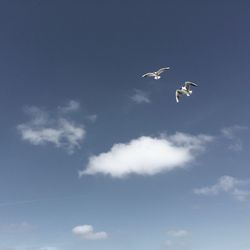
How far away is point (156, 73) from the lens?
11306 cm

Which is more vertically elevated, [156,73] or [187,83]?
[156,73]

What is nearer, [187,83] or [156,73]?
[187,83]

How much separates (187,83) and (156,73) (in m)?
12.0

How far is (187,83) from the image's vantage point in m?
105
